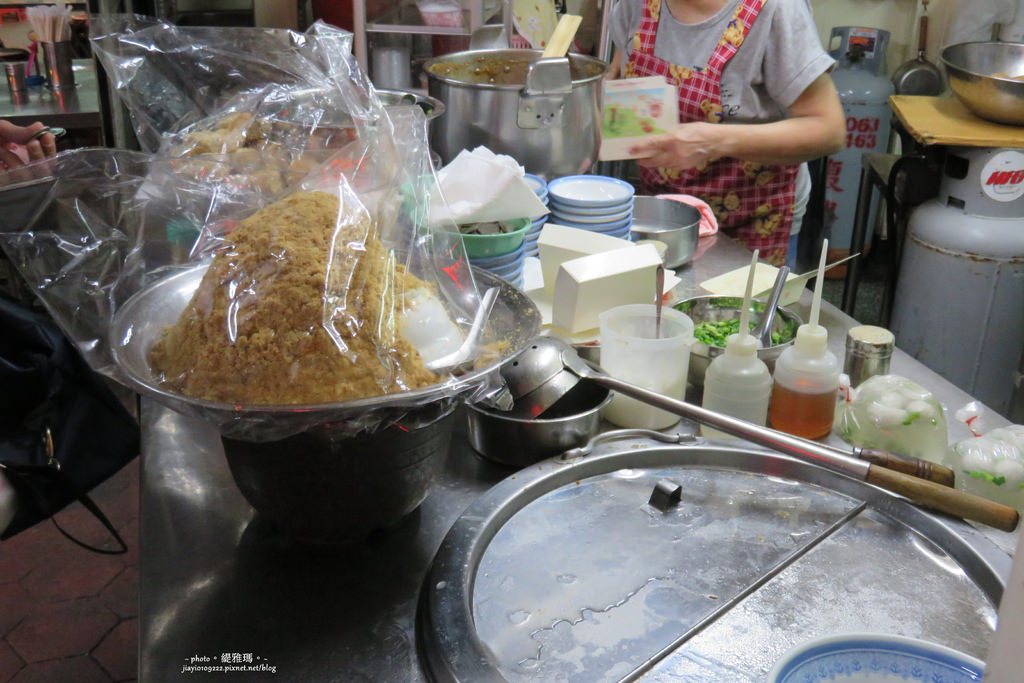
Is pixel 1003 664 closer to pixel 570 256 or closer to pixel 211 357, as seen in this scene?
pixel 211 357

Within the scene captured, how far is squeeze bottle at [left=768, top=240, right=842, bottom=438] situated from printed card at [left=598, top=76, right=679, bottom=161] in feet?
3.39

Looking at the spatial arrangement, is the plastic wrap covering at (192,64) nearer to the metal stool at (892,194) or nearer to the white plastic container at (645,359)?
the white plastic container at (645,359)

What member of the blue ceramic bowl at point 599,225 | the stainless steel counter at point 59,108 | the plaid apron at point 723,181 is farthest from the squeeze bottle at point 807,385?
the stainless steel counter at point 59,108

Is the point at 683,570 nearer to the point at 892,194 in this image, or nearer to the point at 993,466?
the point at 993,466

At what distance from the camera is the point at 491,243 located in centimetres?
140

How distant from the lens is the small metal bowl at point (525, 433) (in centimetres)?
113

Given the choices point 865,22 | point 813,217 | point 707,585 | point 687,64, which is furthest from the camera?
point 865,22

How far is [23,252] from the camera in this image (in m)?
0.99

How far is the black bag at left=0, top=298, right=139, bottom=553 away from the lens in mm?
1380

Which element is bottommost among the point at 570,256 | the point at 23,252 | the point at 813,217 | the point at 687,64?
the point at 813,217

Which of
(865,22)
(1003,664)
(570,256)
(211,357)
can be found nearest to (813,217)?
(865,22)

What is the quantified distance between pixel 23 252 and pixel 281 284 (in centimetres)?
36

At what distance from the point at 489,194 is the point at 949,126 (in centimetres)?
202

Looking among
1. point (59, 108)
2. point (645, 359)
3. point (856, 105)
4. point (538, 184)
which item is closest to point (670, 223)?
Result: point (538, 184)
